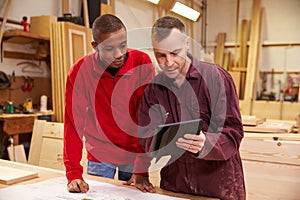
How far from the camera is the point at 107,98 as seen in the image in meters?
1.48

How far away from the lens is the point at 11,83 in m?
3.07

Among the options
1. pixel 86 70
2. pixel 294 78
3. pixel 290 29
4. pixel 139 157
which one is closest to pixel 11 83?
pixel 86 70

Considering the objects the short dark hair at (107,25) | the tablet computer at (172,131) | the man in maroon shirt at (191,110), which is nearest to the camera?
the tablet computer at (172,131)

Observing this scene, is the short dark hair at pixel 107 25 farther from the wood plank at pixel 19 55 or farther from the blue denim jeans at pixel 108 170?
the wood plank at pixel 19 55

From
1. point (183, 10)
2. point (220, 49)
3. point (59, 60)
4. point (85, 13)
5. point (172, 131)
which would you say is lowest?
point (172, 131)

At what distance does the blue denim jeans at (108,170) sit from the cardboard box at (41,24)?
1.86 meters

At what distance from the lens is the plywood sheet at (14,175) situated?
55.1 inches

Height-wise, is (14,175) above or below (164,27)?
below

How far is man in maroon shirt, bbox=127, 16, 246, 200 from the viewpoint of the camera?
1.16 metres

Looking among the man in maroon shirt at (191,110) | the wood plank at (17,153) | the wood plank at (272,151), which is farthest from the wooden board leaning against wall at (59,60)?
the man in maroon shirt at (191,110)

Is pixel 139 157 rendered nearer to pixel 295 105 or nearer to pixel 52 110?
pixel 52 110

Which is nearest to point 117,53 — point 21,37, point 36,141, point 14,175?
point 14,175

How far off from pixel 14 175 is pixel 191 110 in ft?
2.66

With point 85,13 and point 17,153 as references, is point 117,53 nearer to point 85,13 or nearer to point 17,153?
point 17,153
